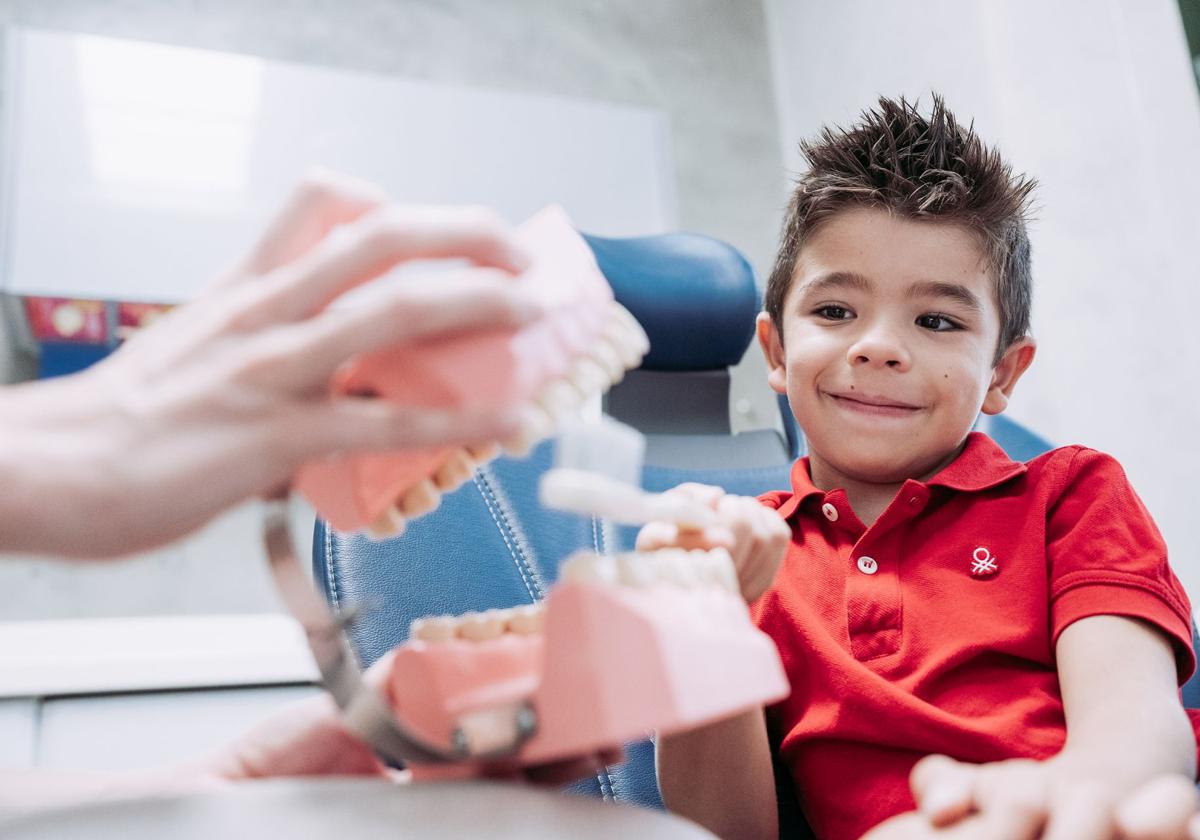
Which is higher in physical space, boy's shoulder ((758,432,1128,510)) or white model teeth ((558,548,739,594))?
white model teeth ((558,548,739,594))

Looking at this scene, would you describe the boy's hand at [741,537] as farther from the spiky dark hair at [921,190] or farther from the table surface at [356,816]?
the spiky dark hair at [921,190]

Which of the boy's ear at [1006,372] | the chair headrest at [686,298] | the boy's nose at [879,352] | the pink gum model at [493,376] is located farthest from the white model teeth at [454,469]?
the chair headrest at [686,298]

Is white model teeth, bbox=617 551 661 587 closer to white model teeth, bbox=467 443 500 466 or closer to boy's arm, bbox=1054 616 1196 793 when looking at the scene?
white model teeth, bbox=467 443 500 466

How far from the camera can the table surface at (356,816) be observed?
1.29 ft

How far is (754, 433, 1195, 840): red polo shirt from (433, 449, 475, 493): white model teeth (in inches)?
19.0

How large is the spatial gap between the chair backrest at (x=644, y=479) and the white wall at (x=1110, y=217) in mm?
996


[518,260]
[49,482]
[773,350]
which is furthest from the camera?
[773,350]

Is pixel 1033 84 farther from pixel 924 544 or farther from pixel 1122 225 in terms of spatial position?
pixel 924 544

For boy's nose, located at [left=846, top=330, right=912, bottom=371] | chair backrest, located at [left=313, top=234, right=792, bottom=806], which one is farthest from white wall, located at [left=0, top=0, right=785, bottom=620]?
boy's nose, located at [left=846, top=330, right=912, bottom=371]

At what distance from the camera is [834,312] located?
1.05 meters

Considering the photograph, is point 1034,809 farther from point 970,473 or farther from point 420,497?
point 970,473

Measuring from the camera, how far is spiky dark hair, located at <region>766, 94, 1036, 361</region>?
105cm

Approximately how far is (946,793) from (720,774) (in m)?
0.37

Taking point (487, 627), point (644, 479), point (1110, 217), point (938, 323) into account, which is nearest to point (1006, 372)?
point (938, 323)
